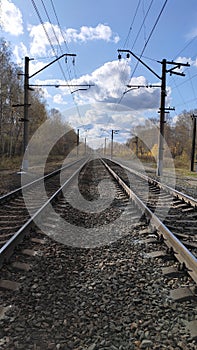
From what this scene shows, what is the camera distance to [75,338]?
2.44 m

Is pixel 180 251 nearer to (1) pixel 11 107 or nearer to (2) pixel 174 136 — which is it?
(1) pixel 11 107

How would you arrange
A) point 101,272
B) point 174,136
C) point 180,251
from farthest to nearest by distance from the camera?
point 174,136
point 180,251
point 101,272

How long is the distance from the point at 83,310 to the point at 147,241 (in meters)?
2.15

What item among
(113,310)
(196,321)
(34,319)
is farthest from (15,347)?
(196,321)

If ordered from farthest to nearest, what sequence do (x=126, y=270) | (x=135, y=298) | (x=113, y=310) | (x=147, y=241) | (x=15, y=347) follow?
1. (x=147, y=241)
2. (x=126, y=270)
3. (x=135, y=298)
4. (x=113, y=310)
5. (x=15, y=347)

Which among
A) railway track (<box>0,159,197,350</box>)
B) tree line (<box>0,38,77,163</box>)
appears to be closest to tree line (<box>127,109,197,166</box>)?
tree line (<box>0,38,77,163</box>)

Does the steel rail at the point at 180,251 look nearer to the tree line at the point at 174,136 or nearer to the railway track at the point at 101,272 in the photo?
the railway track at the point at 101,272

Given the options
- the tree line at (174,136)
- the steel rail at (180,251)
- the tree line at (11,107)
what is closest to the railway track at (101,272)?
the steel rail at (180,251)

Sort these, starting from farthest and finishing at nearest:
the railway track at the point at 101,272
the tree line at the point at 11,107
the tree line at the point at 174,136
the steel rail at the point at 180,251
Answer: the tree line at the point at 174,136, the tree line at the point at 11,107, the steel rail at the point at 180,251, the railway track at the point at 101,272

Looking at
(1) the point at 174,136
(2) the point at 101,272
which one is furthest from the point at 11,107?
(1) the point at 174,136

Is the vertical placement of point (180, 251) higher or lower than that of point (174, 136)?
lower

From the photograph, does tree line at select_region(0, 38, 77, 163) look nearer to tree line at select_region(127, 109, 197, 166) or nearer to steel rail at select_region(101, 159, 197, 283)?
steel rail at select_region(101, 159, 197, 283)

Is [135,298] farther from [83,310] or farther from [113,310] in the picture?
[83,310]

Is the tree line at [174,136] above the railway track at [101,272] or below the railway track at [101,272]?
above
